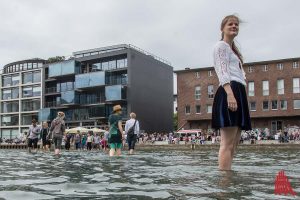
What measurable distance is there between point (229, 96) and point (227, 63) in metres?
0.52

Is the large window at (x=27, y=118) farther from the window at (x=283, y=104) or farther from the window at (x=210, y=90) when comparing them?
the window at (x=283, y=104)

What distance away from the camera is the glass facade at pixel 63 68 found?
73.8 meters

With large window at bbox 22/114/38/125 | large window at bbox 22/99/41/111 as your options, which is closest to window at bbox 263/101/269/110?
large window at bbox 22/99/41/111

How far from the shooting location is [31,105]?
8200cm

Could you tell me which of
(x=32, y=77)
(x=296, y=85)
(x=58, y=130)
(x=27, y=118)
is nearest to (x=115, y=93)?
(x=32, y=77)

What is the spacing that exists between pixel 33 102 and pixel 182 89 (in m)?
31.8

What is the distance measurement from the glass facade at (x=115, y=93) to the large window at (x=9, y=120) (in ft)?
84.0

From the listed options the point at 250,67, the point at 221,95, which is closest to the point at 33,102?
the point at 250,67

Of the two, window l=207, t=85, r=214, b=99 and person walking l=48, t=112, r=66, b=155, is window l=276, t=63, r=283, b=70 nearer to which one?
window l=207, t=85, r=214, b=99

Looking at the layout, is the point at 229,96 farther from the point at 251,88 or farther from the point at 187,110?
the point at 187,110

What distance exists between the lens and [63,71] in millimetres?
75312

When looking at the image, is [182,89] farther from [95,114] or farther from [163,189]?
[163,189]

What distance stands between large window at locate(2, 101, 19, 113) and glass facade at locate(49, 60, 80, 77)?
12.5 m

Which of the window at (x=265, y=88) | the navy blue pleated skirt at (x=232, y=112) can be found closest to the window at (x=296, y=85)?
the window at (x=265, y=88)
